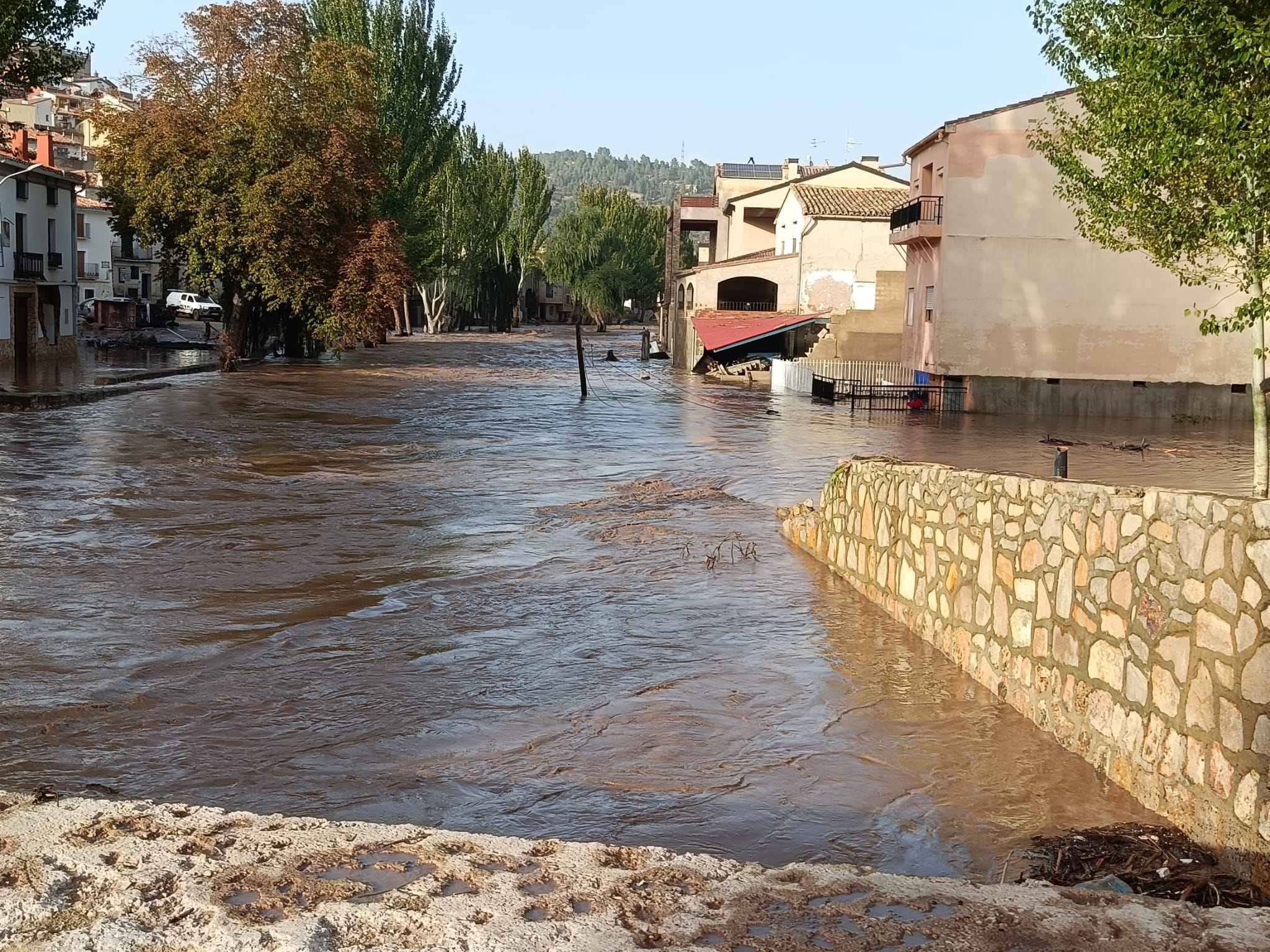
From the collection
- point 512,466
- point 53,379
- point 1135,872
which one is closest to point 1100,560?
point 1135,872

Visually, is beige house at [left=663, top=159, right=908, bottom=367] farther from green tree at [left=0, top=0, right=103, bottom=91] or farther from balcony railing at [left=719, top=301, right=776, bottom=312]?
green tree at [left=0, top=0, right=103, bottom=91]

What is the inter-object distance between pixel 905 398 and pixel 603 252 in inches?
2515

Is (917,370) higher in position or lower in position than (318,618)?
higher

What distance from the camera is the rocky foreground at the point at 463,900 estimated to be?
3.79 metres

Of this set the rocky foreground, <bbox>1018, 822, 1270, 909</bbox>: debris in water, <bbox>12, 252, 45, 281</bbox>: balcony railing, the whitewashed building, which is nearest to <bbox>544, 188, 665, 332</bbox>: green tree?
the whitewashed building

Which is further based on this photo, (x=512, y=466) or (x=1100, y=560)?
(x=512, y=466)

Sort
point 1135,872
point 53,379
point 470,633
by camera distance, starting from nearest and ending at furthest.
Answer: point 1135,872, point 470,633, point 53,379

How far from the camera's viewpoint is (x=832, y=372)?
43.4m

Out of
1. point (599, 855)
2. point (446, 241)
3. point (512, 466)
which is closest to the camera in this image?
point (599, 855)

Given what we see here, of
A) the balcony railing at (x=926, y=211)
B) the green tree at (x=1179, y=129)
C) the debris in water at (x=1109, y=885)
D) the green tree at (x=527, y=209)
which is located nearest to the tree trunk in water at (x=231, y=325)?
the balcony railing at (x=926, y=211)

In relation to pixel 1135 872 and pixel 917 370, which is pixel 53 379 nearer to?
pixel 917 370

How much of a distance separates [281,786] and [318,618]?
4026mm

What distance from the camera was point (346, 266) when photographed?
4272 cm

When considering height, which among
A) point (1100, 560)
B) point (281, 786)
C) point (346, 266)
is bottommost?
point (281, 786)
